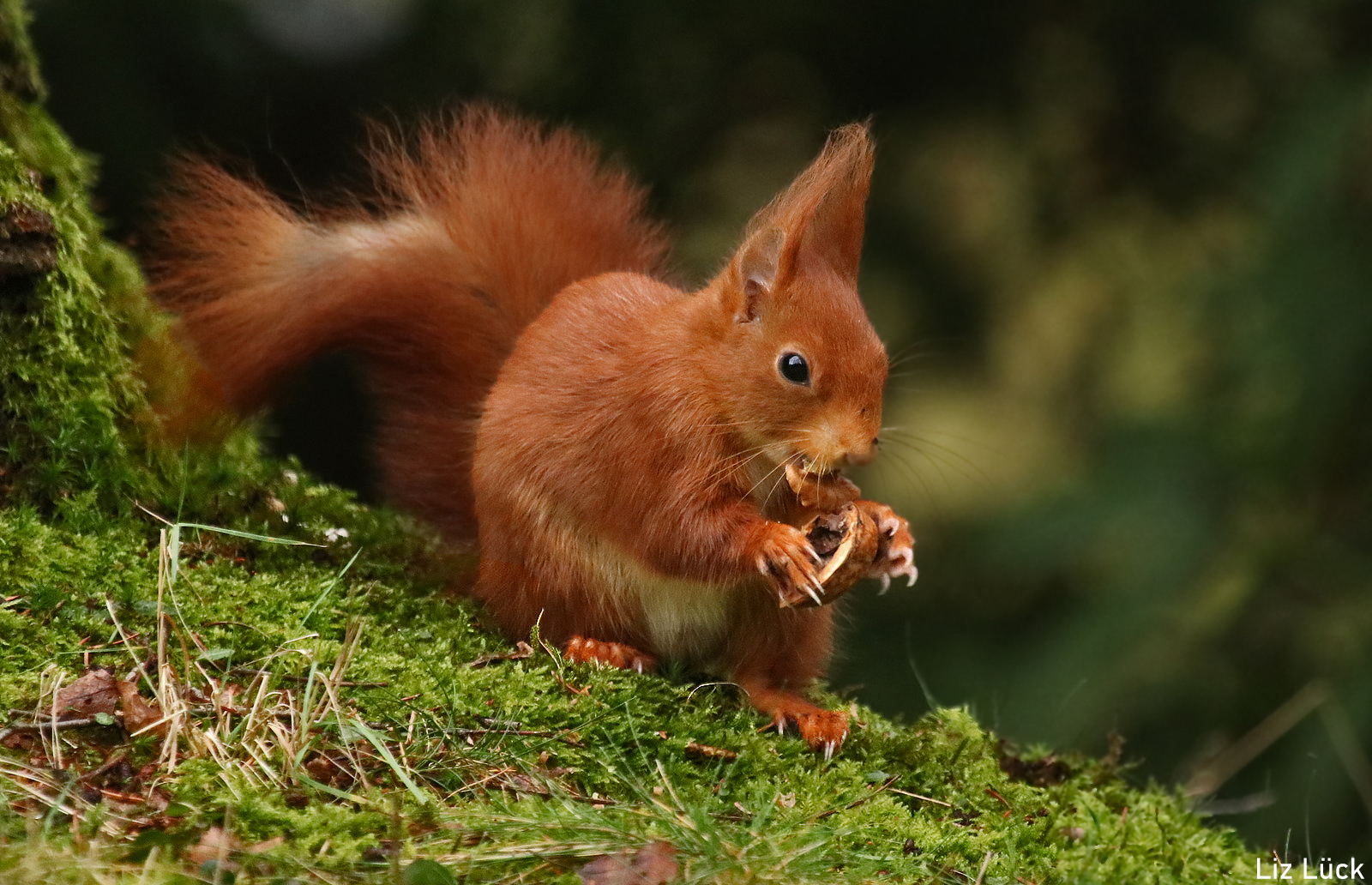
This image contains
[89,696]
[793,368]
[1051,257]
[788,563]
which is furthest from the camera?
[1051,257]

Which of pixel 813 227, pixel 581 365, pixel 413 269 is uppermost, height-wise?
pixel 813 227

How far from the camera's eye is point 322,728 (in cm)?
189

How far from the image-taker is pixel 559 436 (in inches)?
93.7

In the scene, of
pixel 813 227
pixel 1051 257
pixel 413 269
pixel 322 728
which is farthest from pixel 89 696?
pixel 1051 257

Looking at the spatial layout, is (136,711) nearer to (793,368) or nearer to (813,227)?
(793,368)

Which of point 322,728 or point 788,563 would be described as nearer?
point 322,728

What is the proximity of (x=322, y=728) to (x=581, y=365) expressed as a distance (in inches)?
32.4

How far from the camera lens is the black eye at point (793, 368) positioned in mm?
2246

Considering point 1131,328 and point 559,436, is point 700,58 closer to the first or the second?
point 1131,328

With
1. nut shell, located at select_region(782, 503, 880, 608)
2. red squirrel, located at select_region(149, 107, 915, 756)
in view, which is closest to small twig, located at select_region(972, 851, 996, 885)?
red squirrel, located at select_region(149, 107, 915, 756)

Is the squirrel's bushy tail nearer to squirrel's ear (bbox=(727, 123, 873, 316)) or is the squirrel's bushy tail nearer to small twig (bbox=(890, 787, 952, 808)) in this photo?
squirrel's ear (bbox=(727, 123, 873, 316))

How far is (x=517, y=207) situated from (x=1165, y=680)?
7.12ft

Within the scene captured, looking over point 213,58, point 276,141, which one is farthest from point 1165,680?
point 213,58

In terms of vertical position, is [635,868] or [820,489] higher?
[820,489]
